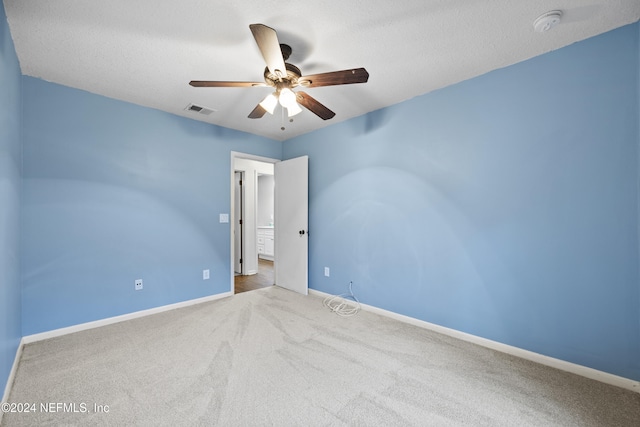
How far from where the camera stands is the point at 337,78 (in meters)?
1.74

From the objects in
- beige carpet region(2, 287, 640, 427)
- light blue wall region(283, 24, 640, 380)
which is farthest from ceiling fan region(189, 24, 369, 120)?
beige carpet region(2, 287, 640, 427)

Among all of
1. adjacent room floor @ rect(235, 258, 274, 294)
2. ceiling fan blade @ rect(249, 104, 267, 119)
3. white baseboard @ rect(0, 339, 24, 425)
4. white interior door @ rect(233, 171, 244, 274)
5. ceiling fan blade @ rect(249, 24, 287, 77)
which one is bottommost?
adjacent room floor @ rect(235, 258, 274, 294)

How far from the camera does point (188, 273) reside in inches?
Result: 131

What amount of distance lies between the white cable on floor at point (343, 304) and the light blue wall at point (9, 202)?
105 inches

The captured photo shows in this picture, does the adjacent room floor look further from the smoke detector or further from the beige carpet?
the smoke detector

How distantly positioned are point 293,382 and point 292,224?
249 centimetres

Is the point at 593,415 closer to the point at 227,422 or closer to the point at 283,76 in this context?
the point at 227,422

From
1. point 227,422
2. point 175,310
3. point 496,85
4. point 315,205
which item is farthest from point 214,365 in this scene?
point 496,85

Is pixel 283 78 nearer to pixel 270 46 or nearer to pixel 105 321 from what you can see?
pixel 270 46

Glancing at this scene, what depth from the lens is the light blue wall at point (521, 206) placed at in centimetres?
177

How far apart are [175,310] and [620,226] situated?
13.7 ft

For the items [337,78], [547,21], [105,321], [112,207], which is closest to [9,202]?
[112,207]

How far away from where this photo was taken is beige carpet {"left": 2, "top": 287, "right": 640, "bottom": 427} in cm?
151

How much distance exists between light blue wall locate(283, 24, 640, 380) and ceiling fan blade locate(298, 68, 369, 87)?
1.32 m
